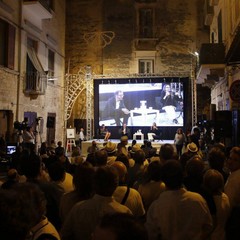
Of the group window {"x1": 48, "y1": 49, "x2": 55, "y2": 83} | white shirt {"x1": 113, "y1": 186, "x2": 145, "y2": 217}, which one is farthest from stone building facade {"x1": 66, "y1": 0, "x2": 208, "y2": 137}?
white shirt {"x1": 113, "y1": 186, "x2": 145, "y2": 217}

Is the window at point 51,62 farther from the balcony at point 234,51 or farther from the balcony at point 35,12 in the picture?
the balcony at point 234,51

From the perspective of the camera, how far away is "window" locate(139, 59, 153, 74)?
21872mm

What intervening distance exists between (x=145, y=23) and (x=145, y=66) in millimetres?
2883

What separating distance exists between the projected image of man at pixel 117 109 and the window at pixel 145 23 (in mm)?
4347

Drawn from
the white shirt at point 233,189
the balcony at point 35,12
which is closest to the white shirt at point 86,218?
the white shirt at point 233,189

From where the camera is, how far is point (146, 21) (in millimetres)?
22094

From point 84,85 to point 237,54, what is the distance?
1479 cm

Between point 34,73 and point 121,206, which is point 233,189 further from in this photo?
point 34,73

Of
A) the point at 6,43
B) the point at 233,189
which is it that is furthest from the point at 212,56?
the point at 233,189

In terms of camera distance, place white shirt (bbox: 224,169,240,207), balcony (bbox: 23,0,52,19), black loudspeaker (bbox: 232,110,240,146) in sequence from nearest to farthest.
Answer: white shirt (bbox: 224,169,240,207) → black loudspeaker (bbox: 232,110,240,146) → balcony (bbox: 23,0,52,19)

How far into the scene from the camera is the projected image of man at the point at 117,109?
20969mm

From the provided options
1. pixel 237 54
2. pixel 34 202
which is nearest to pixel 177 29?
pixel 237 54

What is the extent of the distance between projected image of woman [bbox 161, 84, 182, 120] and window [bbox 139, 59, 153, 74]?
6.66 ft

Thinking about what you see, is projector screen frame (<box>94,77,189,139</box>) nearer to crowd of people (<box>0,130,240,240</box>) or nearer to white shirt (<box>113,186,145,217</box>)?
crowd of people (<box>0,130,240,240</box>)
